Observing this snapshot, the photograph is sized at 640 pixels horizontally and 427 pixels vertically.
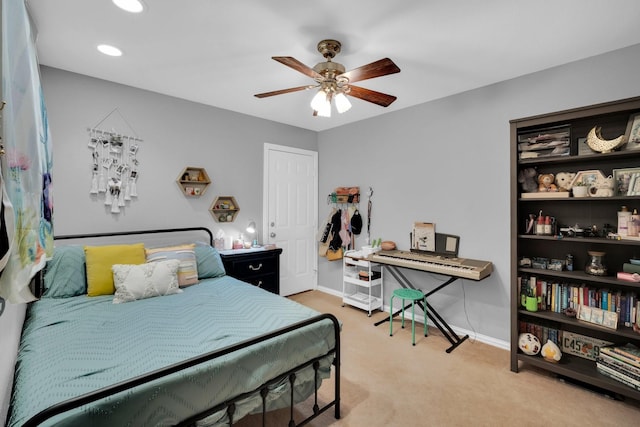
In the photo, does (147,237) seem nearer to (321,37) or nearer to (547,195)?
(321,37)

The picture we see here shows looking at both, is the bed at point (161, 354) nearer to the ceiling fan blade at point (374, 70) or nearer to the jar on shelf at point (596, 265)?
the ceiling fan blade at point (374, 70)

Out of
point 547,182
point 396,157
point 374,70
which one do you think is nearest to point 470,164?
point 547,182

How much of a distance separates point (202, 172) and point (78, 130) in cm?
114

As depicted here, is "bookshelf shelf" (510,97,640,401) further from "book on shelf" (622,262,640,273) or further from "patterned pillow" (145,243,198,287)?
"patterned pillow" (145,243,198,287)

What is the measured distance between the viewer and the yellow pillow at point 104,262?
226cm

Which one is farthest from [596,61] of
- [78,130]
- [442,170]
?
[78,130]

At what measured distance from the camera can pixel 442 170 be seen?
3.25m

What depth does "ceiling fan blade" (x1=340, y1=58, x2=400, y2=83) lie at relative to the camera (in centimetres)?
178

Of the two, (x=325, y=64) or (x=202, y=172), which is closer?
(x=325, y=64)

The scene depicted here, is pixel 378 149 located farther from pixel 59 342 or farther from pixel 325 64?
pixel 59 342

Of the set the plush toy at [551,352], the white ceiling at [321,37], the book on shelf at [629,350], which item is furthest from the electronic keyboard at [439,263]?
the white ceiling at [321,37]

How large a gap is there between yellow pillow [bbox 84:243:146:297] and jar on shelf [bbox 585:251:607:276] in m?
3.52

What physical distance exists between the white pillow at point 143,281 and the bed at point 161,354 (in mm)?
11

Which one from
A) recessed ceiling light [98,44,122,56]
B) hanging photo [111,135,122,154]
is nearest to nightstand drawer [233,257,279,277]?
hanging photo [111,135,122,154]
